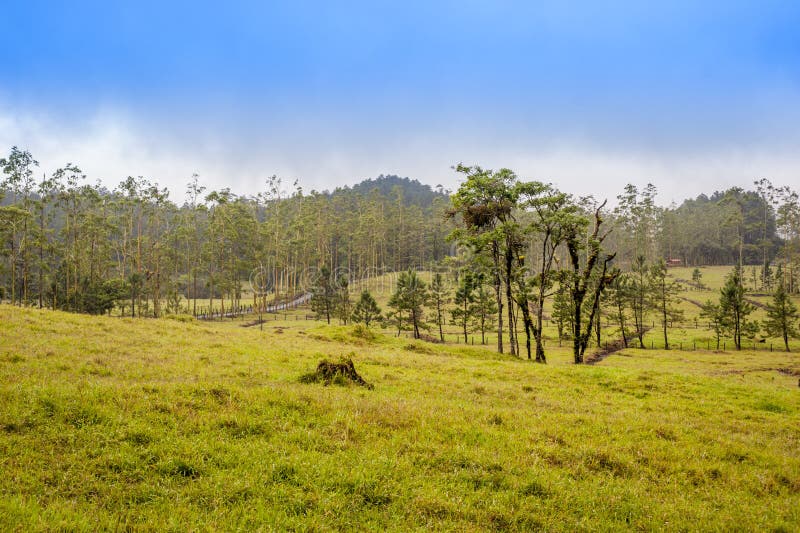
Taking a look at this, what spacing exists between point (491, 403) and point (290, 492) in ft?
29.1

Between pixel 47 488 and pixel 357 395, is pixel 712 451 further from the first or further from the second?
pixel 47 488

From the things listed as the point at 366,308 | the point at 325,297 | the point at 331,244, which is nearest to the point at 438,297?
the point at 366,308

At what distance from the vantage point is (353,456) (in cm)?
798

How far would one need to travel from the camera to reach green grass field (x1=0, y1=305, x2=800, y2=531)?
626 centimetres

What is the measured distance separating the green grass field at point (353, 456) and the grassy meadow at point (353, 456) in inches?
1.5

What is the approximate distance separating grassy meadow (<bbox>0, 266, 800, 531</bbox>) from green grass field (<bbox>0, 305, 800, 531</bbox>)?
0.12 feet

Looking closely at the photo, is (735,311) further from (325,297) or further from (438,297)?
(325,297)

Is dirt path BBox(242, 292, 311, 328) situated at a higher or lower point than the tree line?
lower

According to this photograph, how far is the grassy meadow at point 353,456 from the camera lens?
20.5ft

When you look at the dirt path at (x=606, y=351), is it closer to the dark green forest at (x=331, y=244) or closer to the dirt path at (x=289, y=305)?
the dark green forest at (x=331, y=244)

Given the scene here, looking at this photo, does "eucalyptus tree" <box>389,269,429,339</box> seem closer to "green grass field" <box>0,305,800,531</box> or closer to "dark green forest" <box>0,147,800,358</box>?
"dark green forest" <box>0,147,800,358</box>

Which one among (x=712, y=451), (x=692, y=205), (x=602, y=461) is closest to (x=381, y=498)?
(x=602, y=461)

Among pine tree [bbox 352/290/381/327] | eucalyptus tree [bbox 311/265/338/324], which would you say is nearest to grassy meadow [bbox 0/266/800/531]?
pine tree [bbox 352/290/381/327]

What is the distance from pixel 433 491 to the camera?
703cm
